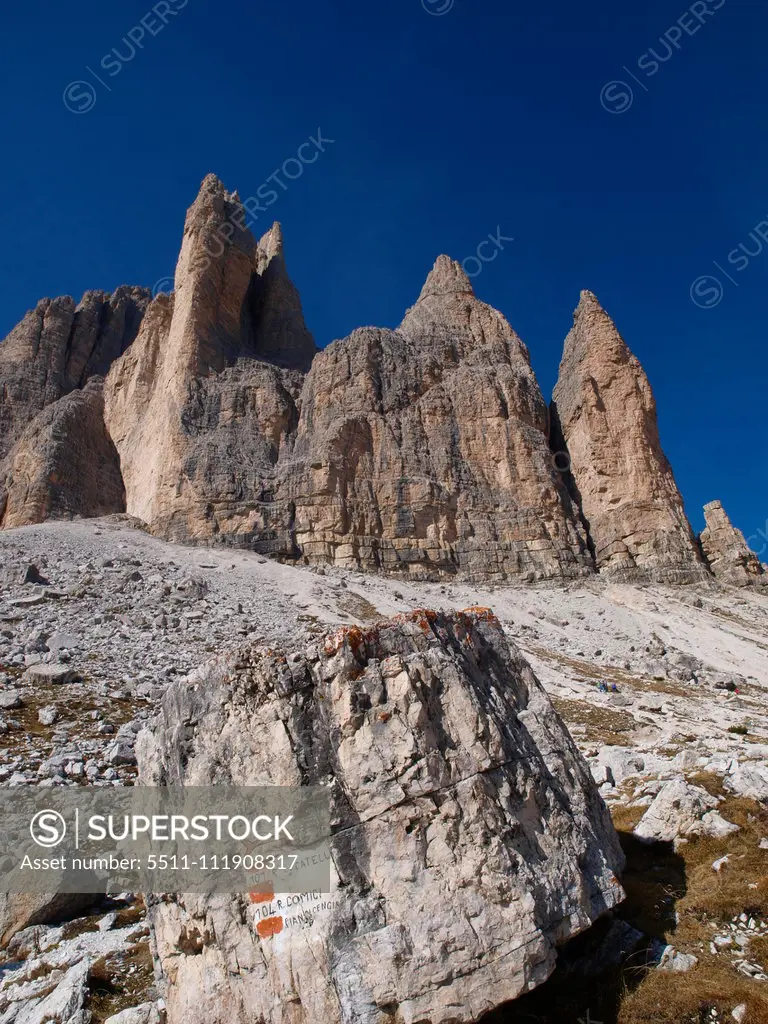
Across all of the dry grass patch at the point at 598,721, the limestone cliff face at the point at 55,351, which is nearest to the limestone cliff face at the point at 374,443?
Result: the limestone cliff face at the point at 55,351

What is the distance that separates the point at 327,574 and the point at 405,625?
1424 inches

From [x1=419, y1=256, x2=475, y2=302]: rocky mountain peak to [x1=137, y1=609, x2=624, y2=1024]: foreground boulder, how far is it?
219 feet

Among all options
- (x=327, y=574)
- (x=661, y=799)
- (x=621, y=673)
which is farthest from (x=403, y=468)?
(x=661, y=799)

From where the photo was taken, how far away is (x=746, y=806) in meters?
8.62

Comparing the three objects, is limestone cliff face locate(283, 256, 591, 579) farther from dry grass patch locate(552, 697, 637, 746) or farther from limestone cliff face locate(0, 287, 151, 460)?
limestone cliff face locate(0, 287, 151, 460)

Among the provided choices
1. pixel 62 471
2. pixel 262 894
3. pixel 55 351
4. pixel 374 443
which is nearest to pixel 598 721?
pixel 262 894

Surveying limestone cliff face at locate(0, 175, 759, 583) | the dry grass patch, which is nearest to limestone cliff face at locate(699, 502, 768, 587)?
limestone cliff face at locate(0, 175, 759, 583)

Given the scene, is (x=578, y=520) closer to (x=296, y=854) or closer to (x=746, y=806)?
(x=746, y=806)

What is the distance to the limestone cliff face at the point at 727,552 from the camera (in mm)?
44500

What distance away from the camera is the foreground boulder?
4879 millimetres

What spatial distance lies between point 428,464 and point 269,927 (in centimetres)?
4798

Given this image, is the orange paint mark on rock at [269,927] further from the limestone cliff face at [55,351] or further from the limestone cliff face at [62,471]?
the limestone cliff face at [55,351]

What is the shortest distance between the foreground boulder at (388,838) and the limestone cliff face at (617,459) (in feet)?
142

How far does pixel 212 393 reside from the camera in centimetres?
5350
